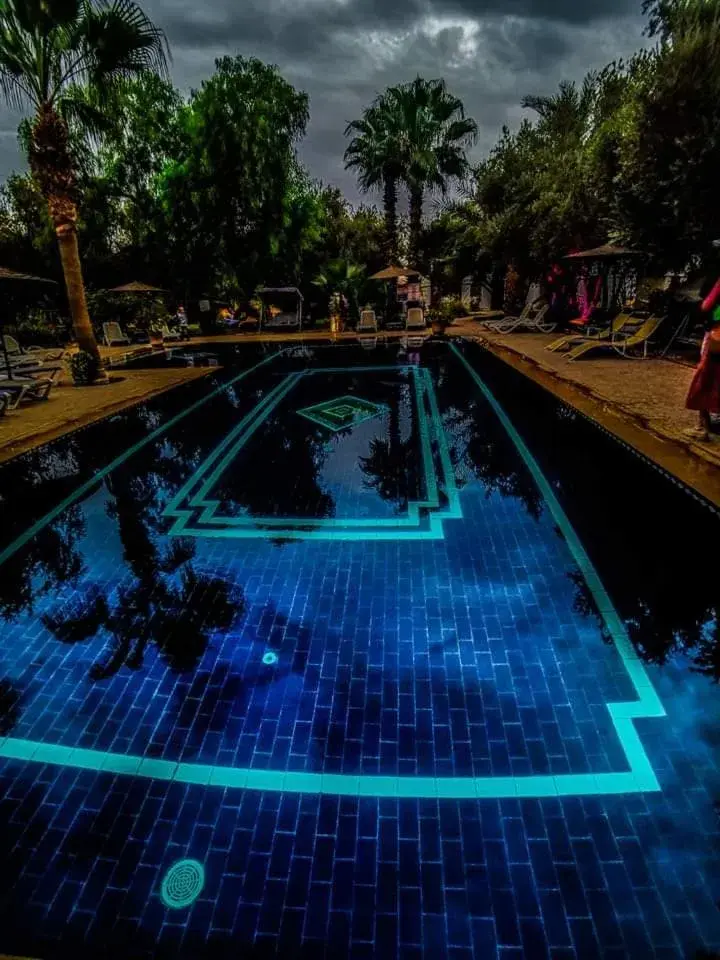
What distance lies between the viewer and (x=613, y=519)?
5.81 meters

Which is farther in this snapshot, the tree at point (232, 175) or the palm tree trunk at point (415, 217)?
the palm tree trunk at point (415, 217)

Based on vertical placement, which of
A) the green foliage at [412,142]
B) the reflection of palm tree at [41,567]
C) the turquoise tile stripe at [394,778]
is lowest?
the turquoise tile stripe at [394,778]

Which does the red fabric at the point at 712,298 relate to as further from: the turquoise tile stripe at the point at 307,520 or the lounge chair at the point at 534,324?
the lounge chair at the point at 534,324

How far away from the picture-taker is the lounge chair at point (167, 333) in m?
22.5

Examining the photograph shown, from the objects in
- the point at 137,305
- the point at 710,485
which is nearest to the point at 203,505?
the point at 710,485

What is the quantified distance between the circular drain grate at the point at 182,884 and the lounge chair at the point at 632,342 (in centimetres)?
1410

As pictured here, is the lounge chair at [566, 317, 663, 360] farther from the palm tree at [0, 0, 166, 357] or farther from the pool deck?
the palm tree at [0, 0, 166, 357]

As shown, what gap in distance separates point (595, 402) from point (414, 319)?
1550 cm

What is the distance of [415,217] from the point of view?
27000mm

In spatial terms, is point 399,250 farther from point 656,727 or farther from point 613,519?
point 656,727

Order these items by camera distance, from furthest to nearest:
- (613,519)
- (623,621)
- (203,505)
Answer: (203,505) → (613,519) → (623,621)

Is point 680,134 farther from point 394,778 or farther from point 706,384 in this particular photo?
point 394,778

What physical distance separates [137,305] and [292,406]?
55.9ft

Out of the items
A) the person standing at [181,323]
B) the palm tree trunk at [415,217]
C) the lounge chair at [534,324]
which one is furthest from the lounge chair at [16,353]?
the palm tree trunk at [415,217]
